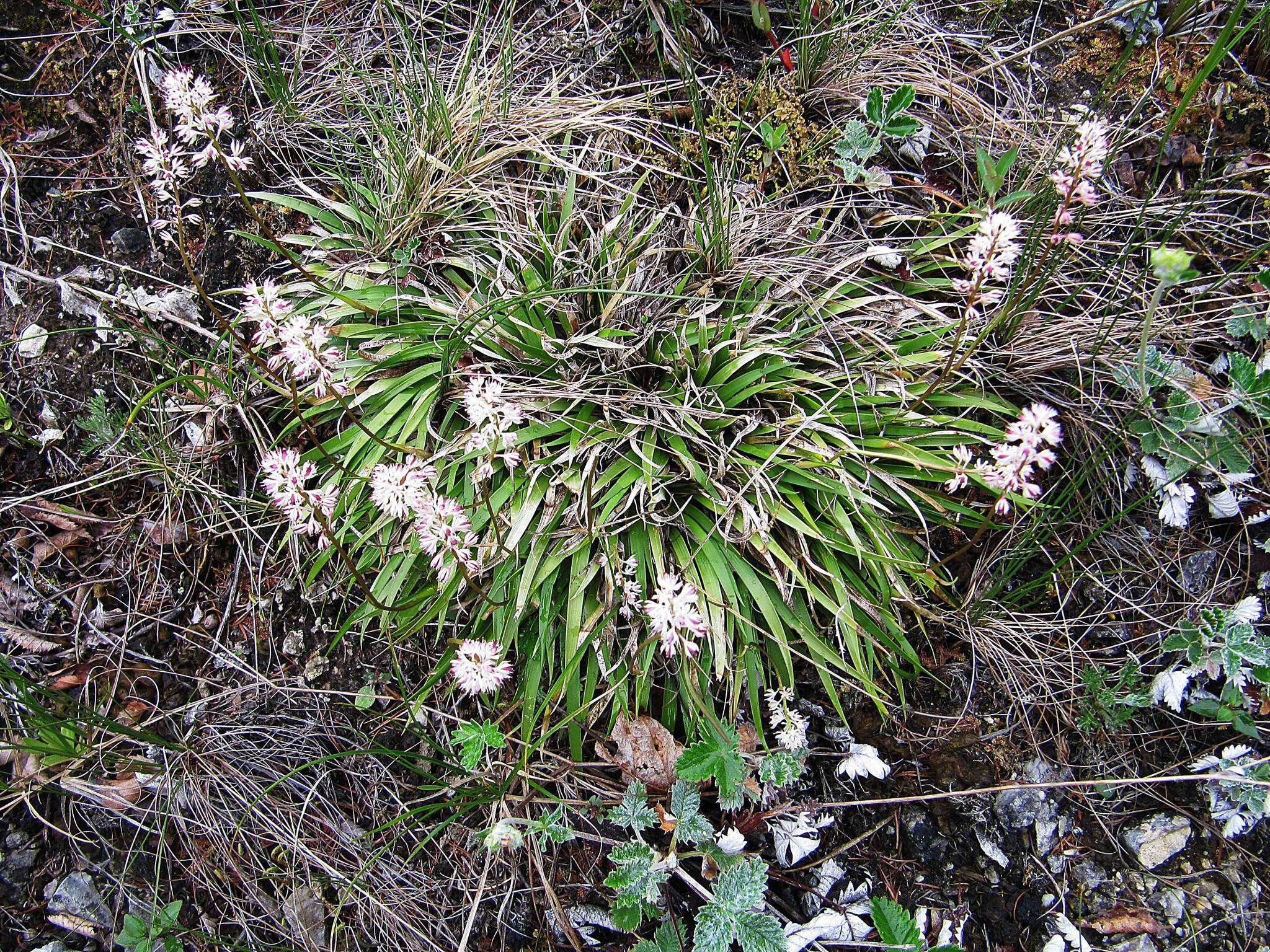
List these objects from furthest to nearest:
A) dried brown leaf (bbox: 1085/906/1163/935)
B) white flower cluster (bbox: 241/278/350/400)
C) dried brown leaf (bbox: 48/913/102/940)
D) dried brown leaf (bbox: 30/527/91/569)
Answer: dried brown leaf (bbox: 30/527/91/569)
dried brown leaf (bbox: 48/913/102/940)
dried brown leaf (bbox: 1085/906/1163/935)
white flower cluster (bbox: 241/278/350/400)

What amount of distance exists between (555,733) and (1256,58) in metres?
3.98

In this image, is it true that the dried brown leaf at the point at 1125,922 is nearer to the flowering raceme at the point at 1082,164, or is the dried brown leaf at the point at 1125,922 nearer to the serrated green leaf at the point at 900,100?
the flowering raceme at the point at 1082,164

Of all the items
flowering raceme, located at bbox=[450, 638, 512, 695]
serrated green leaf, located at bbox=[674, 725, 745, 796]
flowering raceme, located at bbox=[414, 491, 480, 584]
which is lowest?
serrated green leaf, located at bbox=[674, 725, 745, 796]

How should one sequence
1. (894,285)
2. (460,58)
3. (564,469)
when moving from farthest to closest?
(460,58) < (894,285) < (564,469)

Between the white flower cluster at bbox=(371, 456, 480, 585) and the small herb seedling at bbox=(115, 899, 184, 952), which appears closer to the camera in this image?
the white flower cluster at bbox=(371, 456, 480, 585)

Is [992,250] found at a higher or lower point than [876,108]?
lower

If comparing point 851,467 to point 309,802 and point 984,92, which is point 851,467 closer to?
point 984,92

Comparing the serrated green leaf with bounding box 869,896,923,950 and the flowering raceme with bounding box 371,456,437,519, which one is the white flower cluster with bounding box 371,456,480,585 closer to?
the flowering raceme with bounding box 371,456,437,519

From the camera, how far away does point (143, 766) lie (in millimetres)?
2705

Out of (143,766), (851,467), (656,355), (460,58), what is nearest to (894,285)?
(851,467)

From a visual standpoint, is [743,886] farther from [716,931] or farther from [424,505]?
[424,505]

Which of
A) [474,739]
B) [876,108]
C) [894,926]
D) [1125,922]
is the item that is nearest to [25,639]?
[474,739]

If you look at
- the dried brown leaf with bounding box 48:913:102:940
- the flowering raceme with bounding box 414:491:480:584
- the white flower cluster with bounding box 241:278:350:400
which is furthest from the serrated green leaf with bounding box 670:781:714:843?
the dried brown leaf with bounding box 48:913:102:940

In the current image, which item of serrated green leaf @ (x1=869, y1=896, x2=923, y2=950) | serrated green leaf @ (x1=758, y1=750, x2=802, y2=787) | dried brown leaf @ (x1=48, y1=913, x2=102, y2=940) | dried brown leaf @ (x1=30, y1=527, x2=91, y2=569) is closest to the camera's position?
serrated green leaf @ (x1=869, y1=896, x2=923, y2=950)
